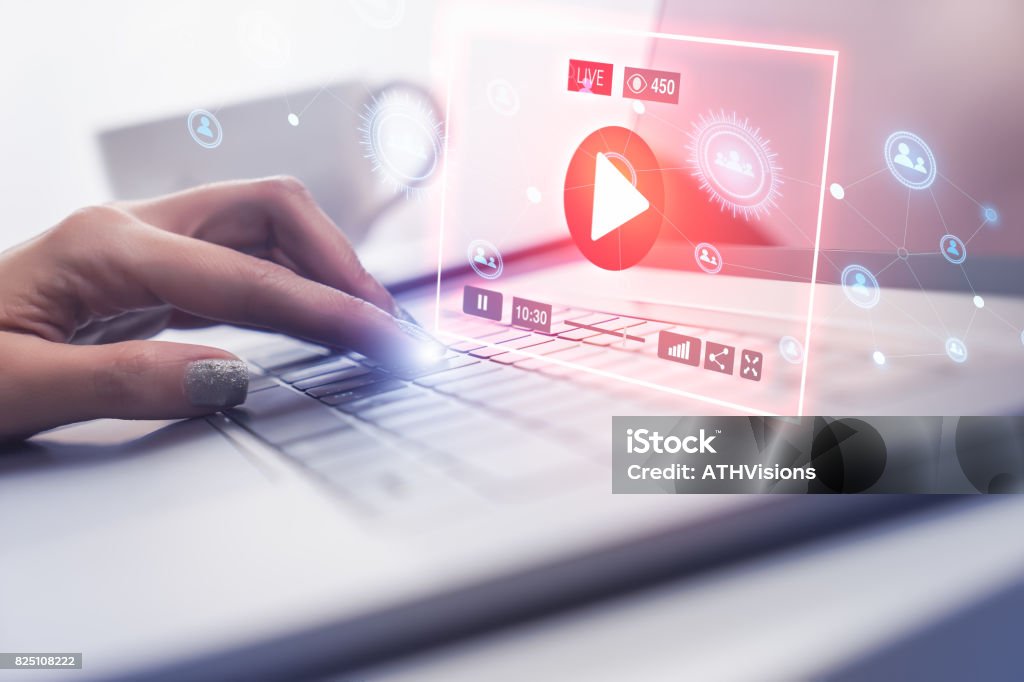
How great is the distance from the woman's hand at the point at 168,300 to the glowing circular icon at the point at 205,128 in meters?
0.04

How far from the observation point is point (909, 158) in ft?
A: 1.27

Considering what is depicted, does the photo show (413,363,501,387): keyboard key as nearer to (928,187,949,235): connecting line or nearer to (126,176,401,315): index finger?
(126,176,401,315): index finger

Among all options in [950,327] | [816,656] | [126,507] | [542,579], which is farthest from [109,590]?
[950,327]

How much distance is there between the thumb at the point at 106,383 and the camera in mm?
458

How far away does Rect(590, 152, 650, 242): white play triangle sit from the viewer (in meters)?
0.44

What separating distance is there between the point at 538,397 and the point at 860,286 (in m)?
0.19

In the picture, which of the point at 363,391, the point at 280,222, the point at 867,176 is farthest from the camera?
the point at 280,222

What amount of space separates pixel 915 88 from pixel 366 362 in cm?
37

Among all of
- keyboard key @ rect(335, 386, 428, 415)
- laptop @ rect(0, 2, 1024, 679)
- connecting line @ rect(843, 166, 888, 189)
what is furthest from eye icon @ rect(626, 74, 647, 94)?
keyboard key @ rect(335, 386, 428, 415)

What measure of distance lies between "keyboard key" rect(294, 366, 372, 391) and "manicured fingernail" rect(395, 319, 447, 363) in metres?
0.04

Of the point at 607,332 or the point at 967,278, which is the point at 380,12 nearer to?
the point at 607,332

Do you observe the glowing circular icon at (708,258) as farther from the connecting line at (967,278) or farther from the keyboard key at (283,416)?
the keyboard key at (283,416)

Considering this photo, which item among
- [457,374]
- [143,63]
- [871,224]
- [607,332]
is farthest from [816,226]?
[143,63]

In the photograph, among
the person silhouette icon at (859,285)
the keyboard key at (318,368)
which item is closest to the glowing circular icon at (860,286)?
the person silhouette icon at (859,285)
